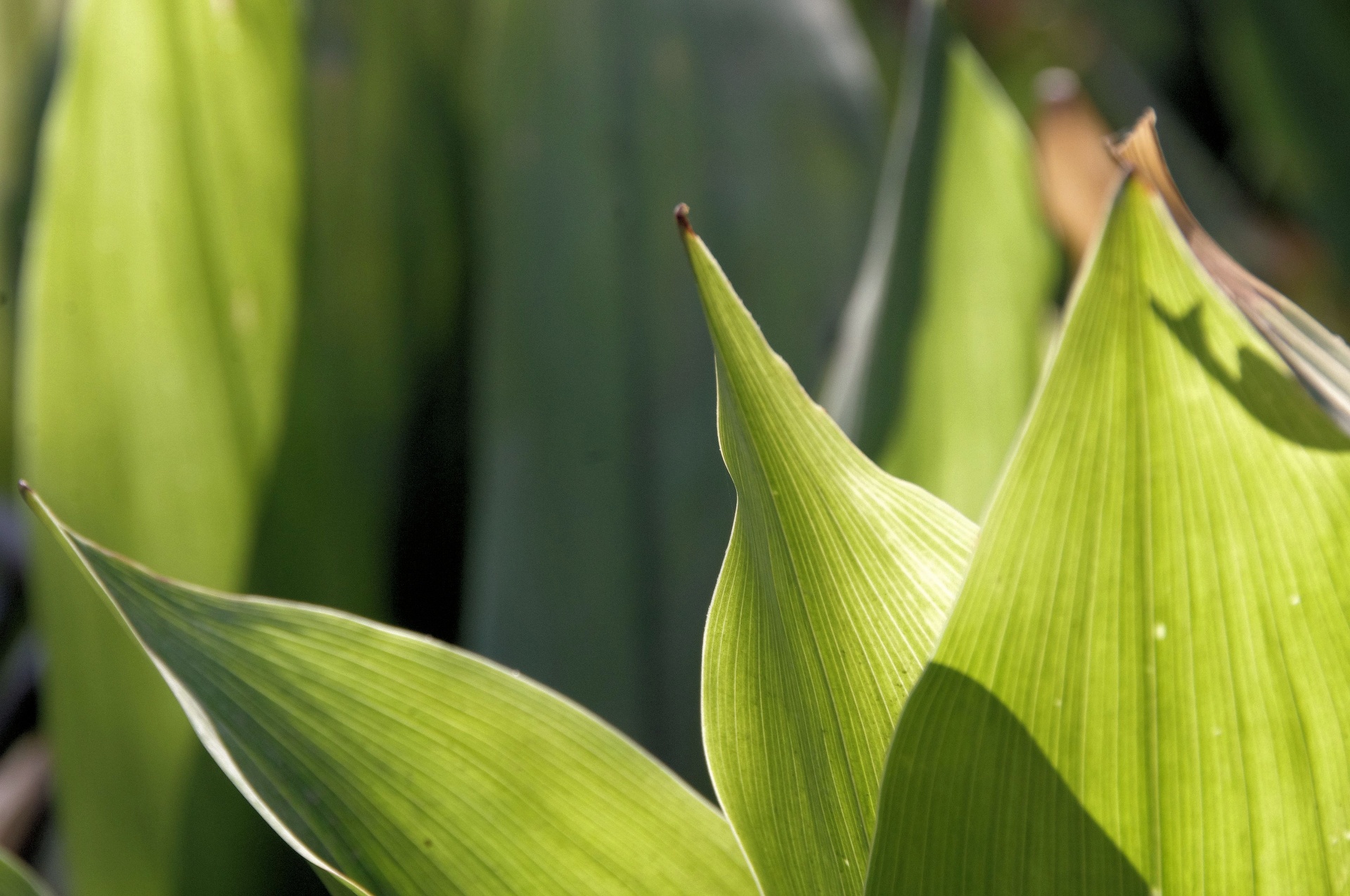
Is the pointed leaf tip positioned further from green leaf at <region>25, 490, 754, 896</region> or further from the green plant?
green leaf at <region>25, 490, 754, 896</region>

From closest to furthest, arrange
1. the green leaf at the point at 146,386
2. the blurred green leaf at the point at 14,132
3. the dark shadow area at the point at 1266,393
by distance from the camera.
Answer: the dark shadow area at the point at 1266,393
the green leaf at the point at 146,386
the blurred green leaf at the point at 14,132

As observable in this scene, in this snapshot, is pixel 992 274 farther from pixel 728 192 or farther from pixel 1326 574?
A: pixel 1326 574

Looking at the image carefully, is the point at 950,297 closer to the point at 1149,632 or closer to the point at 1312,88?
the point at 1149,632

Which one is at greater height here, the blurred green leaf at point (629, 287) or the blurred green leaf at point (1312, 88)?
the blurred green leaf at point (1312, 88)

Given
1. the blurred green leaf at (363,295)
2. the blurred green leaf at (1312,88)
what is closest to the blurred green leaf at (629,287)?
the blurred green leaf at (363,295)

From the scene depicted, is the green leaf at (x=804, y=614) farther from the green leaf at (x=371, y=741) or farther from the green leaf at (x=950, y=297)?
the green leaf at (x=950, y=297)

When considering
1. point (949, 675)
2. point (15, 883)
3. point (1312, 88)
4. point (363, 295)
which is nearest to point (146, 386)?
point (363, 295)
